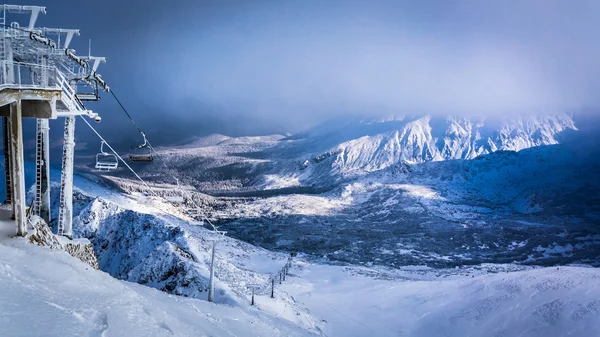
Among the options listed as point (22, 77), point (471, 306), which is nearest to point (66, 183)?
point (22, 77)

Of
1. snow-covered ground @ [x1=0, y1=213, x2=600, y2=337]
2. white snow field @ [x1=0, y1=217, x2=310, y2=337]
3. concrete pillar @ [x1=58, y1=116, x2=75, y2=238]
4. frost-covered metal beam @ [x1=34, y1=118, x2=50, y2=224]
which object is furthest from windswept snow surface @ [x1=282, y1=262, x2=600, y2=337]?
white snow field @ [x1=0, y1=217, x2=310, y2=337]

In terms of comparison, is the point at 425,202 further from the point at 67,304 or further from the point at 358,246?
the point at 67,304

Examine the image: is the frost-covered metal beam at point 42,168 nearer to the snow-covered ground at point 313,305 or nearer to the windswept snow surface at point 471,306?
the snow-covered ground at point 313,305

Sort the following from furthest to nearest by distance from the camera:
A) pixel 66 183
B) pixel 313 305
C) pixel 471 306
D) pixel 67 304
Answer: pixel 313 305, pixel 471 306, pixel 66 183, pixel 67 304

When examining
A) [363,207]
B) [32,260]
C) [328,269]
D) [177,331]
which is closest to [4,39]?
[32,260]

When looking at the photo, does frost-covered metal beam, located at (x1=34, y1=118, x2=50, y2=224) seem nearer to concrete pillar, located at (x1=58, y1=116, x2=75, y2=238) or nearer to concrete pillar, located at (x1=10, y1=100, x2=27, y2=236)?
concrete pillar, located at (x1=58, y1=116, x2=75, y2=238)

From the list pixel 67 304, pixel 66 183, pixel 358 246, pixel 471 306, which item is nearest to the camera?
pixel 67 304

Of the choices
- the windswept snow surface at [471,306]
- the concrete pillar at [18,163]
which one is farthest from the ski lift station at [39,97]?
the windswept snow surface at [471,306]
